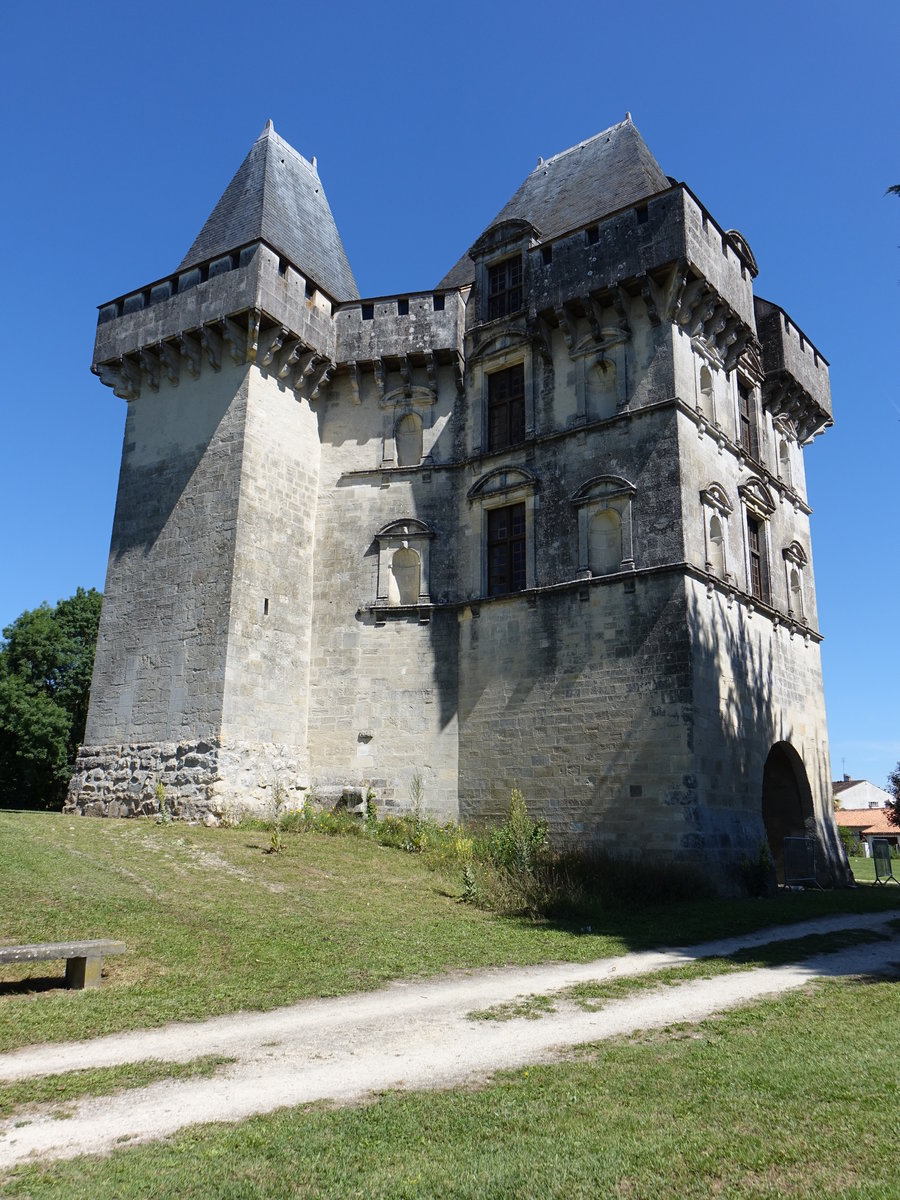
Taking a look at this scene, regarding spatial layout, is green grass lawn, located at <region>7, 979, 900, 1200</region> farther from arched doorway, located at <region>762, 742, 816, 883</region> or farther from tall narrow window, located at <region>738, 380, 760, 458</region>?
tall narrow window, located at <region>738, 380, 760, 458</region>

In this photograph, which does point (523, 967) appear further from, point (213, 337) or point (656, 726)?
point (213, 337)

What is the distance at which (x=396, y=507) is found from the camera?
19.9 metres

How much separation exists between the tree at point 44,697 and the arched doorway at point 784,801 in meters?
20.3

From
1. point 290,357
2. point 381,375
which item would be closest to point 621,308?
point 381,375

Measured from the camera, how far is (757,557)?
1988cm

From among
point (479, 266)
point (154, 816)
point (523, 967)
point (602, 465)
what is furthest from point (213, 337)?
point (523, 967)

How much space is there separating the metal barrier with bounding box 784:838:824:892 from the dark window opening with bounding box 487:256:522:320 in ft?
41.9

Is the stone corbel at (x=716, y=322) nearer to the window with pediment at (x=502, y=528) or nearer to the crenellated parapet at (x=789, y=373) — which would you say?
the crenellated parapet at (x=789, y=373)

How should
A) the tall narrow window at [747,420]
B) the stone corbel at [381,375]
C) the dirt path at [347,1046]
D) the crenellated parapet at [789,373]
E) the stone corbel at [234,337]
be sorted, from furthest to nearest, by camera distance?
the crenellated parapet at [789,373] < the stone corbel at [381,375] < the tall narrow window at [747,420] < the stone corbel at [234,337] < the dirt path at [347,1046]

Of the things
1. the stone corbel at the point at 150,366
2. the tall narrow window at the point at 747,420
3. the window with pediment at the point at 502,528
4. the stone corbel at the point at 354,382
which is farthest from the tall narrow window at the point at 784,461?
the stone corbel at the point at 150,366

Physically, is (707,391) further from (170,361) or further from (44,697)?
(44,697)

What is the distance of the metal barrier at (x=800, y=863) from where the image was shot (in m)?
18.4

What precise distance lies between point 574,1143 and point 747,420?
60.6ft

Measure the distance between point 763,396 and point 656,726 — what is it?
382 inches
